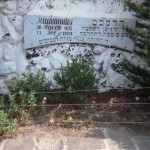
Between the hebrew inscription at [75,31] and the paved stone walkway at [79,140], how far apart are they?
58.6 inches

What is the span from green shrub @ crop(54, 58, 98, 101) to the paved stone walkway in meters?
0.75

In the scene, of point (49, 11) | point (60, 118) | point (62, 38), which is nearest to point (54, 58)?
point (62, 38)

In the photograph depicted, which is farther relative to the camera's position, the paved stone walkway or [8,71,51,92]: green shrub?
[8,71,51,92]: green shrub

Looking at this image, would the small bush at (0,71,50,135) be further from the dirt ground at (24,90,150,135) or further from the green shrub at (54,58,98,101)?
the green shrub at (54,58,98,101)

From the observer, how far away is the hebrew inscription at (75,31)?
5.64 metres

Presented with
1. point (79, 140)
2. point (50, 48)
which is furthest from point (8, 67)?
point (79, 140)

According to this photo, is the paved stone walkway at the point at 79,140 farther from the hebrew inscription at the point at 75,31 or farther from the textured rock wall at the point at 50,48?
the hebrew inscription at the point at 75,31

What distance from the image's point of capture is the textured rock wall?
18.5 feet

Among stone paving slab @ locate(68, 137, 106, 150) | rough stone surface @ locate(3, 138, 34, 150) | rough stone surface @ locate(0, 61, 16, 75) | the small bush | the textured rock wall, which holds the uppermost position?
the textured rock wall

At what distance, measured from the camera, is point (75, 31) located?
5.73 meters

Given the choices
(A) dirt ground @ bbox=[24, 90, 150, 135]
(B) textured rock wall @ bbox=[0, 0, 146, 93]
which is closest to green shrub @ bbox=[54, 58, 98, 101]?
(A) dirt ground @ bbox=[24, 90, 150, 135]

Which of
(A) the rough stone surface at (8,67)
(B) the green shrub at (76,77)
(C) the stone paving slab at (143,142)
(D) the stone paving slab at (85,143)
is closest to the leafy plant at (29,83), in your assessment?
(B) the green shrub at (76,77)

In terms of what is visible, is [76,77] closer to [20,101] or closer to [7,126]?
[20,101]

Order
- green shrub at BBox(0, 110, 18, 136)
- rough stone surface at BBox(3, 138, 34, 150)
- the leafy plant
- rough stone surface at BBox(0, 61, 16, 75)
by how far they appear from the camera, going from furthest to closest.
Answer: rough stone surface at BBox(0, 61, 16, 75)
the leafy plant
green shrub at BBox(0, 110, 18, 136)
rough stone surface at BBox(3, 138, 34, 150)
